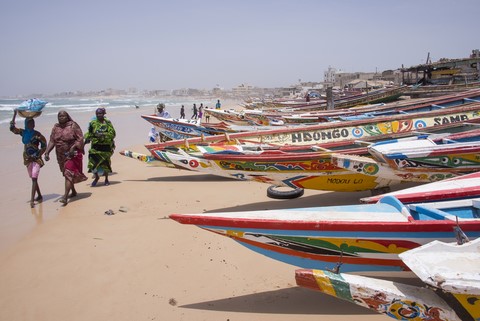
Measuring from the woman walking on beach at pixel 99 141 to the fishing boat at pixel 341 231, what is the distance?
16.5 feet

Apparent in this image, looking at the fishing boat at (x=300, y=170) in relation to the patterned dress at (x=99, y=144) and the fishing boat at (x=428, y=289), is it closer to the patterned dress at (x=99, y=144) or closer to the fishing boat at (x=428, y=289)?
the fishing boat at (x=428, y=289)

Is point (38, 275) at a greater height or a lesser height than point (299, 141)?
lesser

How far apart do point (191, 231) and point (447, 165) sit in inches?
139

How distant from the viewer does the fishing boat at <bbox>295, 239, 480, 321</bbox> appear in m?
1.85

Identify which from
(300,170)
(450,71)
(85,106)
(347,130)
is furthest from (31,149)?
(85,106)

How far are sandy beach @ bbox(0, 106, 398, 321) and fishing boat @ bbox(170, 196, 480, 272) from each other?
513 millimetres

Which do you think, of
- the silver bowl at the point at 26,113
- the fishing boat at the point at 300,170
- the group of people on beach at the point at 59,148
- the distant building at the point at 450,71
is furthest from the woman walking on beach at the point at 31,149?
the distant building at the point at 450,71

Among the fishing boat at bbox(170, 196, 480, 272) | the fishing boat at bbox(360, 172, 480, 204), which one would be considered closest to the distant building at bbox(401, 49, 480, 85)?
the fishing boat at bbox(360, 172, 480, 204)

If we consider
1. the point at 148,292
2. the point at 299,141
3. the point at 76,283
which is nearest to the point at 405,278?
the point at 148,292

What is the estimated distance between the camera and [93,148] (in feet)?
22.7

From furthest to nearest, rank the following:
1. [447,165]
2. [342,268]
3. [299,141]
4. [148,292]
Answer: [299,141] → [447,165] → [148,292] → [342,268]

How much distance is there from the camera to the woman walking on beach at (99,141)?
6867mm

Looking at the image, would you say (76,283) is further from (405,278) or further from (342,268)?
(405,278)

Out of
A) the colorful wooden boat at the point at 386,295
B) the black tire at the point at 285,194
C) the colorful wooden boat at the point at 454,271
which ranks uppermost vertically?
the colorful wooden boat at the point at 454,271
